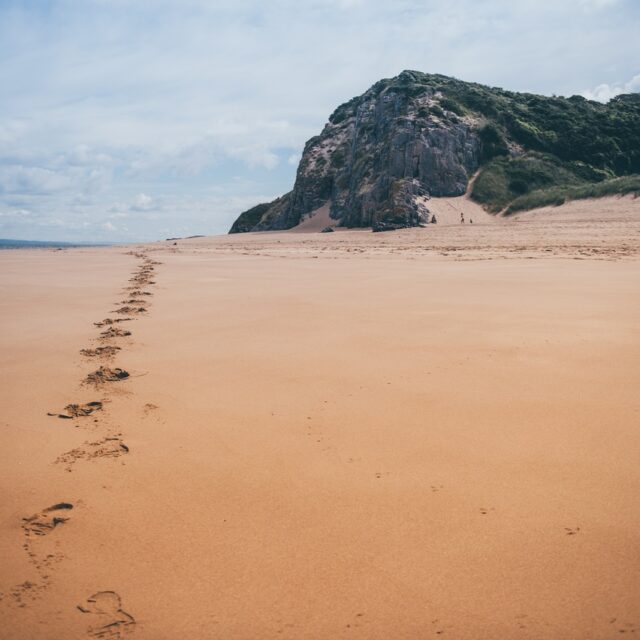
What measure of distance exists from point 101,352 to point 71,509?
9.41ft

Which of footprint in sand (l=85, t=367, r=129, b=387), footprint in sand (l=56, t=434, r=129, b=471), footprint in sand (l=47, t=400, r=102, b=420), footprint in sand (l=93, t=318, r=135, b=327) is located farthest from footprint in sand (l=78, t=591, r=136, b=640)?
footprint in sand (l=93, t=318, r=135, b=327)

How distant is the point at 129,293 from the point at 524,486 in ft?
26.7

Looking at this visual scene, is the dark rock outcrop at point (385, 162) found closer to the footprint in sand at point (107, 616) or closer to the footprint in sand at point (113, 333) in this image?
the footprint in sand at point (113, 333)

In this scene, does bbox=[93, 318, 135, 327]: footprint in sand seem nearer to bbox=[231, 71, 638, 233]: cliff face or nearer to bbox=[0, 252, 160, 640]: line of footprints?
bbox=[0, 252, 160, 640]: line of footprints

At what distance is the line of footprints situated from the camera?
1.69 meters

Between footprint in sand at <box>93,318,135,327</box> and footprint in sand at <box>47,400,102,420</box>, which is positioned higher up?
footprint in sand at <box>93,318,135,327</box>

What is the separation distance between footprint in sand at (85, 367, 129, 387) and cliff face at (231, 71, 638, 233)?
31011 millimetres

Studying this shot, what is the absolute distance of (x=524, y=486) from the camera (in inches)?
92.0

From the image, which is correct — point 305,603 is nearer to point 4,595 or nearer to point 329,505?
point 329,505

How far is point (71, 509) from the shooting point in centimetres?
228


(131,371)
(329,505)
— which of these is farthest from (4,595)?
(131,371)

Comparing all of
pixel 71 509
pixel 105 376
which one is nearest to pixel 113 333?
pixel 105 376

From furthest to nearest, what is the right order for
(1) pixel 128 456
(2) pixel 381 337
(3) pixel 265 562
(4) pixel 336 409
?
(2) pixel 381 337, (4) pixel 336 409, (1) pixel 128 456, (3) pixel 265 562

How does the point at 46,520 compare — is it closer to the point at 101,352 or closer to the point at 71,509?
the point at 71,509
